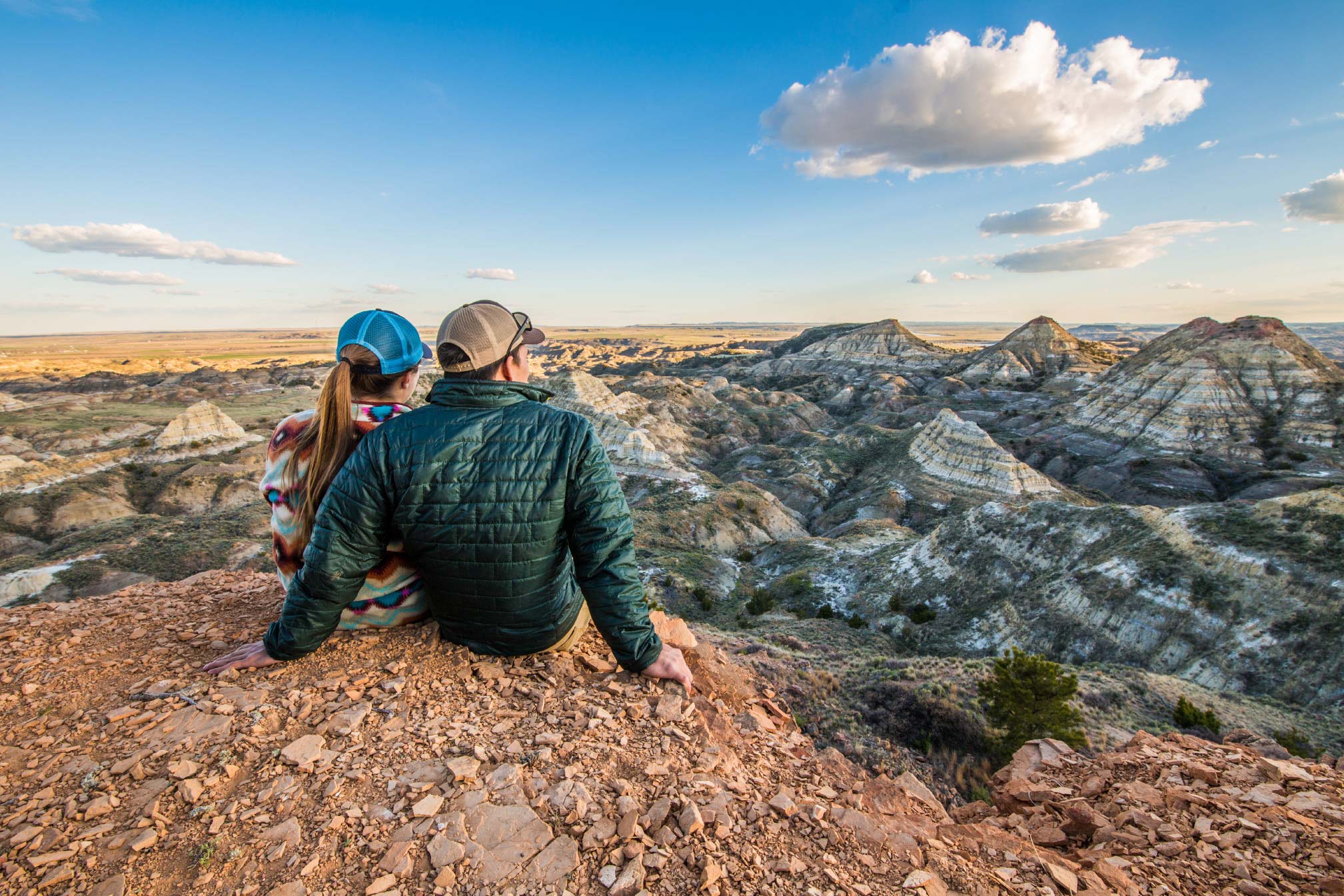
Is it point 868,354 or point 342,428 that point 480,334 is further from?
point 868,354

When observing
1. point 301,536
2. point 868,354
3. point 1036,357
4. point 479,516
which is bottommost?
point 301,536

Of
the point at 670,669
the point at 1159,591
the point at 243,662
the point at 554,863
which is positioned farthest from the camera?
the point at 1159,591

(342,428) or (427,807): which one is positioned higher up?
(342,428)

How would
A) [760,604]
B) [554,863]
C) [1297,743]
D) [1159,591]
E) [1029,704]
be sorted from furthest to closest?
[760,604] < [1159,591] < [1297,743] < [1029,704] < [554,863]

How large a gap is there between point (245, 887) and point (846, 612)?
86.6 ft

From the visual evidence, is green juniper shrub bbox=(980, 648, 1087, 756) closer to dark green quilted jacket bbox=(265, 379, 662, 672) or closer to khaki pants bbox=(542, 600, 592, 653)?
khaki pants bbox=(542, 600, 592, 653)

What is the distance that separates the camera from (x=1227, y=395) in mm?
57312

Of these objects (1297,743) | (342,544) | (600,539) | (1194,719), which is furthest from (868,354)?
(342,544)

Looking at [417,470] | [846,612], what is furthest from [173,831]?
[846,612]

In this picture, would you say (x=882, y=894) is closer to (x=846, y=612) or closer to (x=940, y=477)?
(x=846, y=612)

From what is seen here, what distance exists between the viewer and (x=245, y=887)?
240 centimetres

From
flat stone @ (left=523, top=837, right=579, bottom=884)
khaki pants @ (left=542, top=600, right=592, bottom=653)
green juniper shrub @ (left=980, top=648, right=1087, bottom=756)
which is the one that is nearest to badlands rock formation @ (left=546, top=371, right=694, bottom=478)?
green juniper shrub @ (left=980, top=648, right=1087, bottom=756)

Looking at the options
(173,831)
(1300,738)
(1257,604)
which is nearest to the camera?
(173,831)

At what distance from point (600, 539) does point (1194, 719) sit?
654 inches
